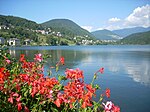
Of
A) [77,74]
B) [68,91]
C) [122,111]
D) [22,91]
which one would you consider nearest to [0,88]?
[22,91]

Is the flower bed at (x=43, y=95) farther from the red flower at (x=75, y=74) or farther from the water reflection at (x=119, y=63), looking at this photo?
the water reflection at (x=119, y=63)

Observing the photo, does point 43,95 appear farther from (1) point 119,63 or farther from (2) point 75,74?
(1) point 119,63

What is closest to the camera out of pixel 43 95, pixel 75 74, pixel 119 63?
pixel 43 95

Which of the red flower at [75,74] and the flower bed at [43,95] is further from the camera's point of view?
the red flower at [75,74]

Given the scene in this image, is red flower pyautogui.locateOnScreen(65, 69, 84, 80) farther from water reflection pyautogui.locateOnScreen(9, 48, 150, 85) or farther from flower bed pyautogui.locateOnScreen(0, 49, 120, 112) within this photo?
water reflection pyautogui.locateOnScreen(9, 48, 150, 85)

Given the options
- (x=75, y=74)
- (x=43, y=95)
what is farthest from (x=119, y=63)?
(x=43, y=95)

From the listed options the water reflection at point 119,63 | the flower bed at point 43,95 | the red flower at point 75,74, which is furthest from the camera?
the water reflection at point 119,63

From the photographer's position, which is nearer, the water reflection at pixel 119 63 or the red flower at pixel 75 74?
the red flower at pixel 75 74

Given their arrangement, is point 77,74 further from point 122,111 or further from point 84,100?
point 122,111

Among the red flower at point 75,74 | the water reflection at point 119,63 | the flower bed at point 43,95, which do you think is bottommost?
the water reflection at point 119,63

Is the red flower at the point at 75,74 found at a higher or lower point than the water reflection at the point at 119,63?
higher

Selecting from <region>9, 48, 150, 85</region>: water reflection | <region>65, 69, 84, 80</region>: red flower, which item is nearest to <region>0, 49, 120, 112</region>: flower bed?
<region>65, 69, 84, 80</region>: red flower

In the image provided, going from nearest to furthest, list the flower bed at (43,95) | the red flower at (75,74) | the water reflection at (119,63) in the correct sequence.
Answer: the flower bed at (43,95) → the red flower at (75,74) → the water reflection at (119,63)

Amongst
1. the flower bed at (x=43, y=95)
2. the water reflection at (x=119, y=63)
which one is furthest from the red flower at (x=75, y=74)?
the water reflection at (x=119, y=63)
